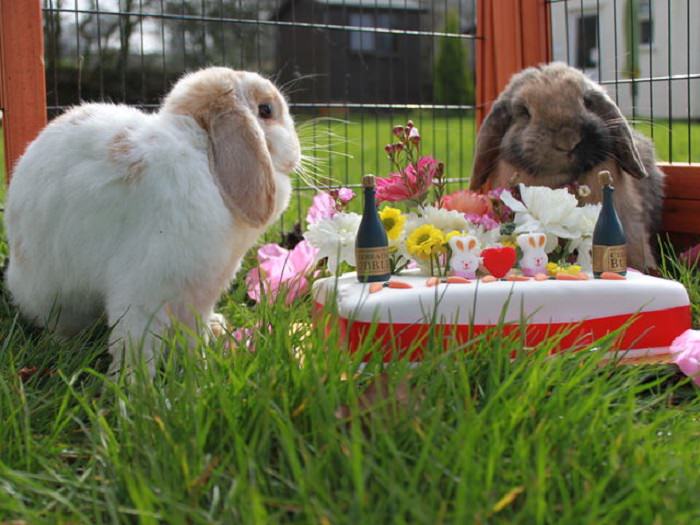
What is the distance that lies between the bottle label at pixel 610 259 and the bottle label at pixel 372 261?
21.8 inches

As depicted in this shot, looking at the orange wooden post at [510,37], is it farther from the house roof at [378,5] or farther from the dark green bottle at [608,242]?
the dark green bottle at [608,242]

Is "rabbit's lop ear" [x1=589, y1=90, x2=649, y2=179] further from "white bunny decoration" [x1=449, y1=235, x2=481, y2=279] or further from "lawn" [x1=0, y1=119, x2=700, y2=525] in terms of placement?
"lawn" [x1=0, y1=119, x2=700, y2=525]

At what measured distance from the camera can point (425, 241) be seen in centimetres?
230

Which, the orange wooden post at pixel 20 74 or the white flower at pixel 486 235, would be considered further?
the orange wooden post at pixel 20 74

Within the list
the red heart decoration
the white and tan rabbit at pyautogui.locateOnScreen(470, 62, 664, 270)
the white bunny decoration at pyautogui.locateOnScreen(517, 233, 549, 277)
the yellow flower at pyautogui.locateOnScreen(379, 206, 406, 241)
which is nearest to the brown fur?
the yellow flower at pyautogui.locateOnScreen(379, 206, 406, 241)

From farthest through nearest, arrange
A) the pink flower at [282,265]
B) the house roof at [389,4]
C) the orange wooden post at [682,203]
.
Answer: the house roof at [389,4], the orange wooden post at [682,203], the pink flower at [282,265]

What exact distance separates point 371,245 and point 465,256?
25 cm

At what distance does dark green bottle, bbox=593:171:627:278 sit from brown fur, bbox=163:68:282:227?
0.85 meters

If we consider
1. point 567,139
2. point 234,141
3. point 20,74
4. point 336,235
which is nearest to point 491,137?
point 567,139

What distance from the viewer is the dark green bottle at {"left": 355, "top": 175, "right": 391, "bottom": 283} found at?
7.18ft

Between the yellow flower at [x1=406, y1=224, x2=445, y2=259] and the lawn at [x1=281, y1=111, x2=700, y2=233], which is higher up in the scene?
the lawn at [x1=281, y1=111, x2=700, y2=233]

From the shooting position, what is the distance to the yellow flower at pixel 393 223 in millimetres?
2371

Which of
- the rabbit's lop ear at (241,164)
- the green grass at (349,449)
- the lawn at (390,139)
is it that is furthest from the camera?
the lawn at (390,139)

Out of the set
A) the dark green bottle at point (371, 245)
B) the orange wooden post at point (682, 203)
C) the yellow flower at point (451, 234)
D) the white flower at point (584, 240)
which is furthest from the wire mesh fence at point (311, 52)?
the white flower at point (584, 240)
